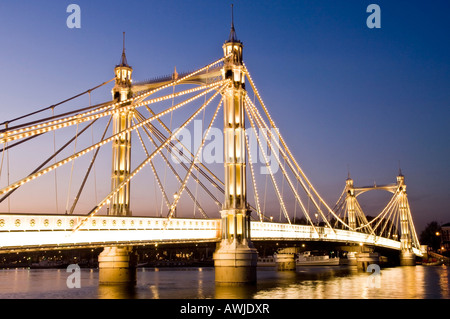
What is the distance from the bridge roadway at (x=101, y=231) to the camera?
2522cm

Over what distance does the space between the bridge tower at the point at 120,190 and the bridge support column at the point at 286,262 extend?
144 feet

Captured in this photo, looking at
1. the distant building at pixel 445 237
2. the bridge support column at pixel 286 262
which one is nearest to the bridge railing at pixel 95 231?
the bridge support column at pixel 286 262

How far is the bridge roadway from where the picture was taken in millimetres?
25219

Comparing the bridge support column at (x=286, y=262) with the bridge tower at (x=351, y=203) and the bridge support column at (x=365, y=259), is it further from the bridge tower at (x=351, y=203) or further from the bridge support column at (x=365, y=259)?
the bridge tower at (x=351, y=203)

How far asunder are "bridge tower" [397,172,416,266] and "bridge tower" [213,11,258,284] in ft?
215

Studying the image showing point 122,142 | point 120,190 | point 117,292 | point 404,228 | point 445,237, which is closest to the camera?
point 117,292

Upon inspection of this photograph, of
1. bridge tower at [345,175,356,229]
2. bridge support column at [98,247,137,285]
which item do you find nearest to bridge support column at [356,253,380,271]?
bridge tower at [345,175,356,229]

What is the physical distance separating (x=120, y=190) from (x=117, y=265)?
584 centimetres

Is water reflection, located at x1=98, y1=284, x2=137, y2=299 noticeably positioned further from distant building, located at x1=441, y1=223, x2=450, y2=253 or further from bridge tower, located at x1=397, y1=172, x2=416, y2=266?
distant building, located at x1=441, y1=223, x2=450, y2=253

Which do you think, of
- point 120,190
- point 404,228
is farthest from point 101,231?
point 404,228

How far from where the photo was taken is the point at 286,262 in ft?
268

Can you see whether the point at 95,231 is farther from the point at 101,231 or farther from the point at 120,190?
the point at 120,190
